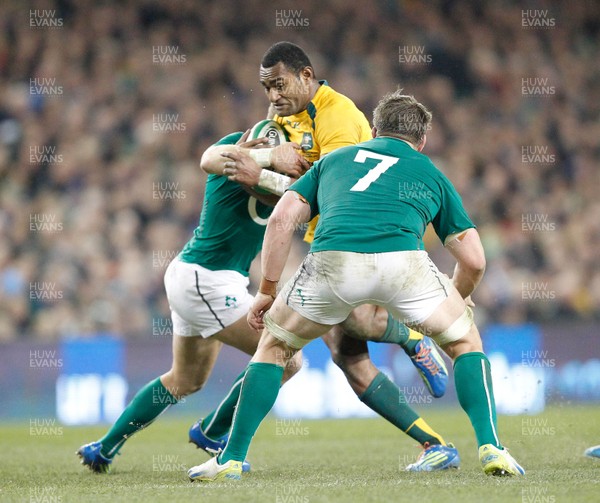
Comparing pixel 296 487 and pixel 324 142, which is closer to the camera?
pixel 296 487

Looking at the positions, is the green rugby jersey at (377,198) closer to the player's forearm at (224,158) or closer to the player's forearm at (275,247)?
the player's forearm at (275,247)

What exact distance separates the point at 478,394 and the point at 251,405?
1129 millimetres

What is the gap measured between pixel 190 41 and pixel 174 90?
45.0 inches

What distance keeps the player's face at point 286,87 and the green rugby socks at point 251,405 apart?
1.61m

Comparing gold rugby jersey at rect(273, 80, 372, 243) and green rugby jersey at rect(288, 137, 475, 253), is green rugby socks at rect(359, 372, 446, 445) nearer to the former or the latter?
gold rugby jersey at rect(273, 80, 372, 243)

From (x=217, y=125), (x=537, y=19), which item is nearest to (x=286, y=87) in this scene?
(x=217, y=125)

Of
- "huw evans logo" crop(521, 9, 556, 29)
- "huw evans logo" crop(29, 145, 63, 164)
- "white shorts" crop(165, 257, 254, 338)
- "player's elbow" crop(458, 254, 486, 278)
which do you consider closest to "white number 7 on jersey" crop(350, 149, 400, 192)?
"player's elbow" crop(458, 254, 486, 278)

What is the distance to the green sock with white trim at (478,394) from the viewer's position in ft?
16.4

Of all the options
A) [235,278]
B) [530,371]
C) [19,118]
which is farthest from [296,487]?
[19,118]

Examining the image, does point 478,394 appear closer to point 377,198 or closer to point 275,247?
point 377,198

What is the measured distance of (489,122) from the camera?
15.1 m

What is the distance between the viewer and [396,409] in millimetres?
5992

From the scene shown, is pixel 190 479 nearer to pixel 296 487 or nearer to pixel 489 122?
pixel 296 487

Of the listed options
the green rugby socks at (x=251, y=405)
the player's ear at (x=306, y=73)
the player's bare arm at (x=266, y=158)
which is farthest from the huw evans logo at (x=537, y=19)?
the green rugby socks at (x=251, y=405)
